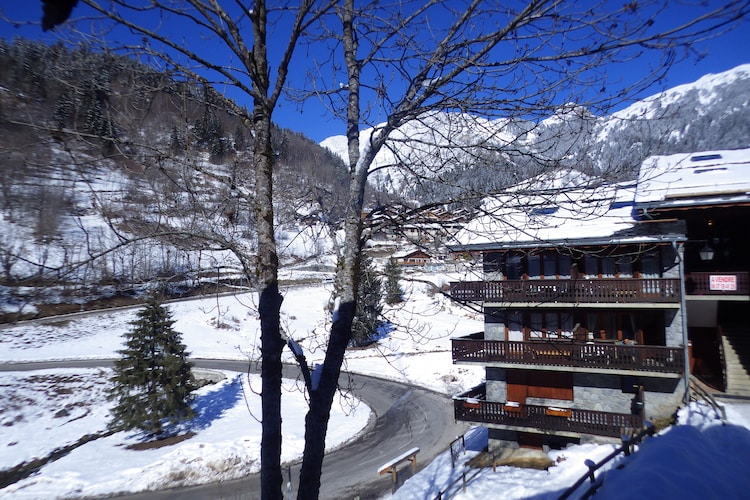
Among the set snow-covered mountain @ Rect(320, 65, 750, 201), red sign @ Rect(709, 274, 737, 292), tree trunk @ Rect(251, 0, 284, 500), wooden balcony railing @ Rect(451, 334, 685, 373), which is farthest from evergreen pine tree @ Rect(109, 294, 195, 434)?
red sign @ Rect(709, 274, 737, 292)

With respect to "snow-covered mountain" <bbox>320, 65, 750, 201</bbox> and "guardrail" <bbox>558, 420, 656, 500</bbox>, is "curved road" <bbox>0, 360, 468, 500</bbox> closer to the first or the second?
"guardrail" <bbox>558, 420, 656, 500</bbox>

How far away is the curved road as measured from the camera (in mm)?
14438

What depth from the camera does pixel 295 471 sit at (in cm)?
1612

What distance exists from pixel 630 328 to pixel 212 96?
48.1 feet

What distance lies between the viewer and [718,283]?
45.4ft

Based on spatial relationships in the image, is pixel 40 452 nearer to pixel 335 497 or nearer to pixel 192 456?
pixel 192 456

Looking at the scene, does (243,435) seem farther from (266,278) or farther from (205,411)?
(266,278)

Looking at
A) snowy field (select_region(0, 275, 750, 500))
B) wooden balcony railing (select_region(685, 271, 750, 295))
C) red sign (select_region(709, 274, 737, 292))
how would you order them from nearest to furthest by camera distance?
1. snowy field (select_region(0, 275, 750, 500))
2. wooden balcony railing (select_region(685, 271, 750, 295))
3. red sign (select_region(709, 274, 737, 292))

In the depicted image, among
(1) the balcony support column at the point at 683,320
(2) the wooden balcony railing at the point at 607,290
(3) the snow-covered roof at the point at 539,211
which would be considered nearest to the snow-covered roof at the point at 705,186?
(1) the balcony support column at the point at 683,320

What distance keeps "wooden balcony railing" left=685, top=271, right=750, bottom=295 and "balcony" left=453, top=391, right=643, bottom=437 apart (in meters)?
5.03

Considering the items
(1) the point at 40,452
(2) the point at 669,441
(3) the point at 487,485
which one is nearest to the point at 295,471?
(3) the point at 487,485

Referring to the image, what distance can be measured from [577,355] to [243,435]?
1456 cm

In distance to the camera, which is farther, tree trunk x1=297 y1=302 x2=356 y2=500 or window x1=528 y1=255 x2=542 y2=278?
window x1=528 y1=255 x2=542 y2=278

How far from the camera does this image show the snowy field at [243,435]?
235 inches
